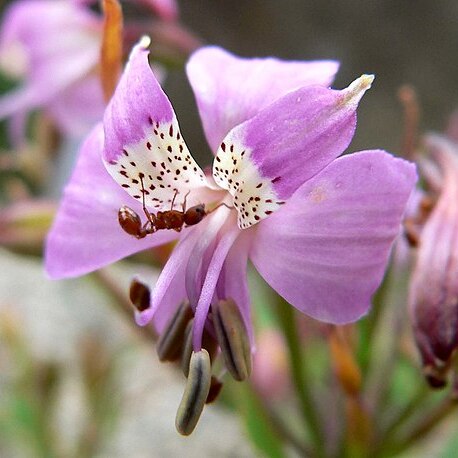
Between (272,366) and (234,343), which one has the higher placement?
(234,343)

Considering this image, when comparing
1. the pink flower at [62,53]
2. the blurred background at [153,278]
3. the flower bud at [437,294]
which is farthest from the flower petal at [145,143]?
the blurred background at [153,278]

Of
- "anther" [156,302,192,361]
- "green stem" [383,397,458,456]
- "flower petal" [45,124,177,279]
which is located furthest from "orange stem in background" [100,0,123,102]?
"green stem" [383,397,458,456]

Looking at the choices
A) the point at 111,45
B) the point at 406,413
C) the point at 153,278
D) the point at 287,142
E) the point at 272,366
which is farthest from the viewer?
the point at 153,278

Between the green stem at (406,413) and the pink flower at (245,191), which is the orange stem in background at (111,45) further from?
the green stem at (406,413)

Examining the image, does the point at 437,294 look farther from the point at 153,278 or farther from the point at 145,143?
the point at 153,278

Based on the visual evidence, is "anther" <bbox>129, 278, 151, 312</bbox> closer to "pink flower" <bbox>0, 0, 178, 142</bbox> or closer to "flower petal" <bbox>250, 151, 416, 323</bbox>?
"flower petal" <bbox>250, 151, 416, 323</bbox>

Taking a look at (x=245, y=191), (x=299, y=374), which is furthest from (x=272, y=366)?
(x=245, y=191)

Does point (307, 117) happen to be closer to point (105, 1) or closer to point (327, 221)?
point (327, 221)
